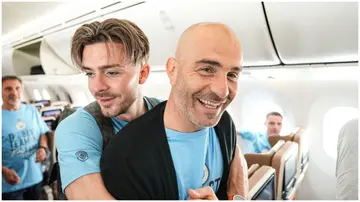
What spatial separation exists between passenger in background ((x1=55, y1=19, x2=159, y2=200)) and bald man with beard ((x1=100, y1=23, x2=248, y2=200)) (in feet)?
0.25

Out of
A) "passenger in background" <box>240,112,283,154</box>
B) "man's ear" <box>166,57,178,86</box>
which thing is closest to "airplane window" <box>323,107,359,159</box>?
"passenger in background" <box>240,112,283,154</box>

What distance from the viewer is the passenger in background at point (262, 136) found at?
1.92 metres

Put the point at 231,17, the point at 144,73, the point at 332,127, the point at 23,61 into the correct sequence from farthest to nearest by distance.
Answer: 1. the point at 332,127
2. the point at 23,61
3. the point at 231,17
4. the point at 144,73

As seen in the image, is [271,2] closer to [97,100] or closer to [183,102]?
[183,102]

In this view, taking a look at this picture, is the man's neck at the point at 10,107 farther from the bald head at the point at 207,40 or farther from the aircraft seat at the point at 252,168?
the aircraft seat at the point at 252,168

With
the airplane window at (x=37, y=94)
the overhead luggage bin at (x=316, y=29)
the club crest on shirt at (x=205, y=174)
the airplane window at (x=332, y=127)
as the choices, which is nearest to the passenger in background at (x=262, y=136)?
the airplane window at (x=332, y=127)

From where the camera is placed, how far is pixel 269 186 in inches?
74.2

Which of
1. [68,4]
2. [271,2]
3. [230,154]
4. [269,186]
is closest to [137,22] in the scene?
[68,4]

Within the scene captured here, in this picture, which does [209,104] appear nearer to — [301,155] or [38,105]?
[38,105]

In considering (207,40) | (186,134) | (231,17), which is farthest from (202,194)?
(231,17)

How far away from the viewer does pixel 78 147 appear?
1.34 m

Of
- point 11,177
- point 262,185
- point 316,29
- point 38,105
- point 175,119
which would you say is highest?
point 316,29

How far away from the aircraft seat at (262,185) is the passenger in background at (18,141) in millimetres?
1060

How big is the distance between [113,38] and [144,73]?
20 centimetres
